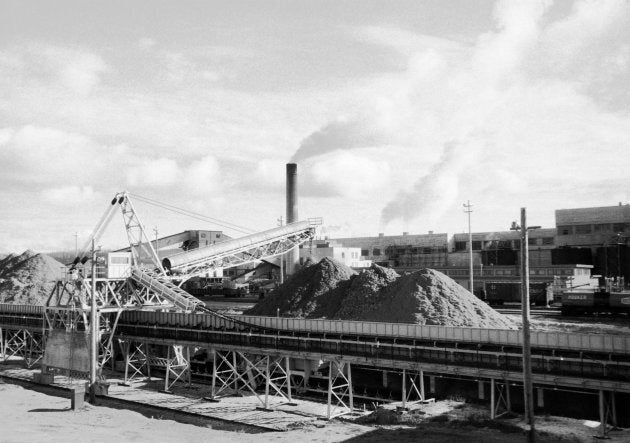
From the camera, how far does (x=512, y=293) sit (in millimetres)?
80875

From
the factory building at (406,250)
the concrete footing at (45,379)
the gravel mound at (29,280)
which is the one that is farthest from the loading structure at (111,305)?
the factory building at (406,250)

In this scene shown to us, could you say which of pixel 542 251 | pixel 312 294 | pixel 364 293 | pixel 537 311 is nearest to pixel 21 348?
pixel 312 294

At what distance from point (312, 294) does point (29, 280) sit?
60800 millimetres

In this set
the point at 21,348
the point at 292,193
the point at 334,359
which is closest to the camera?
the point at 334,359

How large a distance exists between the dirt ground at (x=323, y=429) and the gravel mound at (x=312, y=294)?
23.5m

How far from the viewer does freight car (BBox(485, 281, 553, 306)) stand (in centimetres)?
8094

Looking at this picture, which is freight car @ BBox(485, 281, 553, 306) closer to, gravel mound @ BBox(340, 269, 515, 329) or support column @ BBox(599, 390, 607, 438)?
gravel mound @ BBox(340, 269, 515, 329)

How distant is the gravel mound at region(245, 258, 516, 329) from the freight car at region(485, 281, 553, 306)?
28.1 metres

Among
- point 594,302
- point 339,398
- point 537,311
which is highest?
point 594,302

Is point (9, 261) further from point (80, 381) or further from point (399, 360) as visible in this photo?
point (399, 360)

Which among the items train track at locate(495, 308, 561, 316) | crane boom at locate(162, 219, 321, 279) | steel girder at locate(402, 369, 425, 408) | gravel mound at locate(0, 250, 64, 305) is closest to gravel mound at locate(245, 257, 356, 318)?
crane boom at locate(162, 219, 321, 279)

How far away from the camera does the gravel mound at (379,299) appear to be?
46.9 metres

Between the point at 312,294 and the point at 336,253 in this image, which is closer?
the point at 312,294

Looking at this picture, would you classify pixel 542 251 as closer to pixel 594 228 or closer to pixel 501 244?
pixel 501 244
